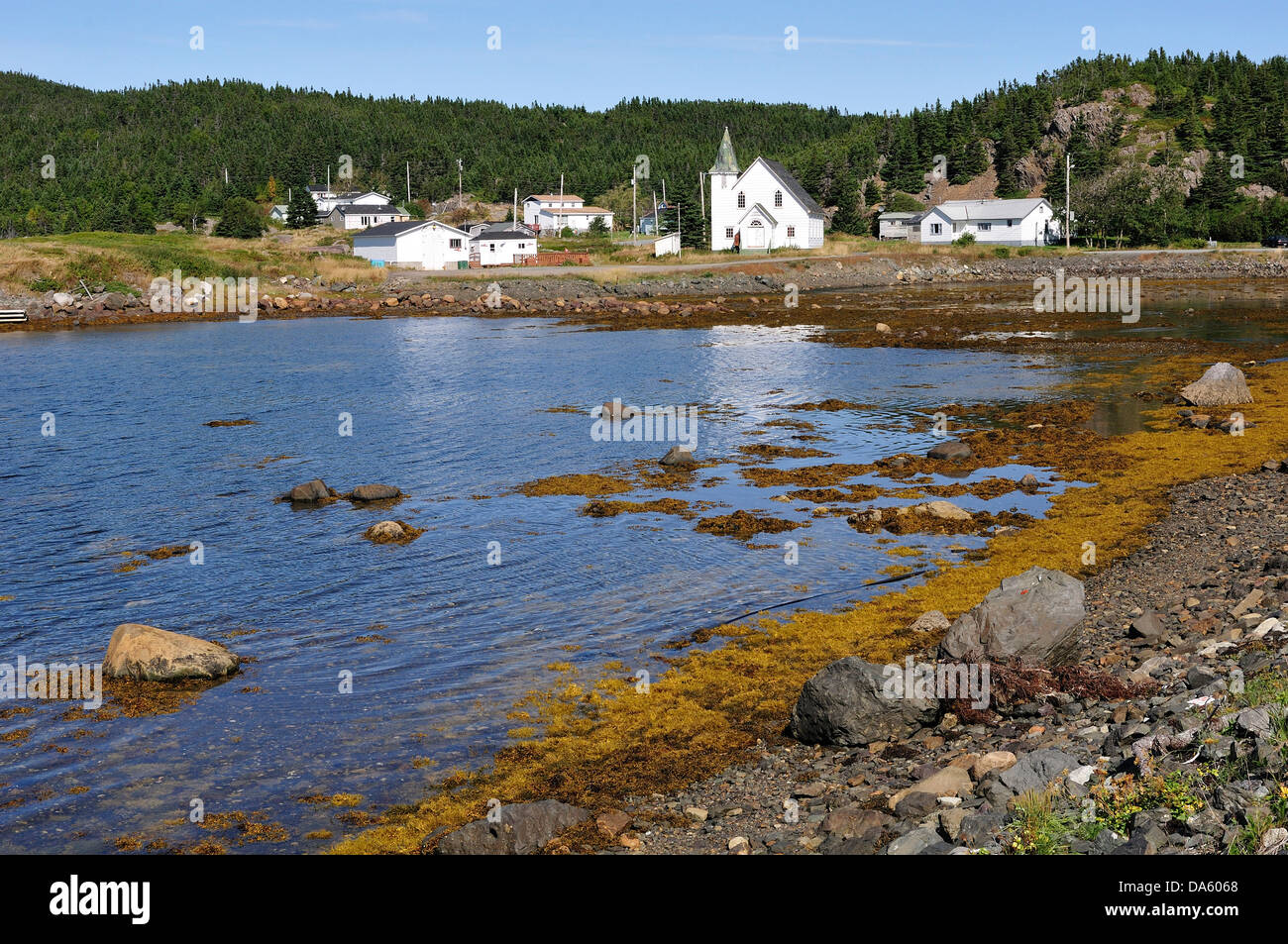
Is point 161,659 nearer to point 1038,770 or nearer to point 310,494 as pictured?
point 310,494

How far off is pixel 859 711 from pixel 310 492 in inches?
666

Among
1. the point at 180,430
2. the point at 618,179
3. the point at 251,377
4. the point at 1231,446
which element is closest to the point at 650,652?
the point at 1231,446

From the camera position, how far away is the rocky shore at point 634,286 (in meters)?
80.5

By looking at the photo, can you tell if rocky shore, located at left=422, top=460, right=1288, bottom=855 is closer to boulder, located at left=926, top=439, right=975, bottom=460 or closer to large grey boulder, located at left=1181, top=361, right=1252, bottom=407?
boulder, located at left=926, top=439, right=975, bottom=460

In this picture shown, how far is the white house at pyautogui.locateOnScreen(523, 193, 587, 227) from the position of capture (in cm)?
15850

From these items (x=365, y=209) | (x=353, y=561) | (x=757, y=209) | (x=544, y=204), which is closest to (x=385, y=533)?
(x=353, y=561)

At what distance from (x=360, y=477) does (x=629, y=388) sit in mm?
17138

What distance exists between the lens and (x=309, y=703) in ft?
47.6

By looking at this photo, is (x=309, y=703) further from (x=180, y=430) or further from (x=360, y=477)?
(x=180, y=430)

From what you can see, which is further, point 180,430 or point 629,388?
point 629,388

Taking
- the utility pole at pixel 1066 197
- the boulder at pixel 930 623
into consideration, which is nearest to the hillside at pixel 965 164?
the utility pole at pixel 1066 197

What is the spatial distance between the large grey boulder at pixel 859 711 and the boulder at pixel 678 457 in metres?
17.1

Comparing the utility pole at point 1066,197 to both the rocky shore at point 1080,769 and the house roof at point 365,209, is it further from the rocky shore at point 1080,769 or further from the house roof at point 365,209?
the rocky shore at point 1080,769
